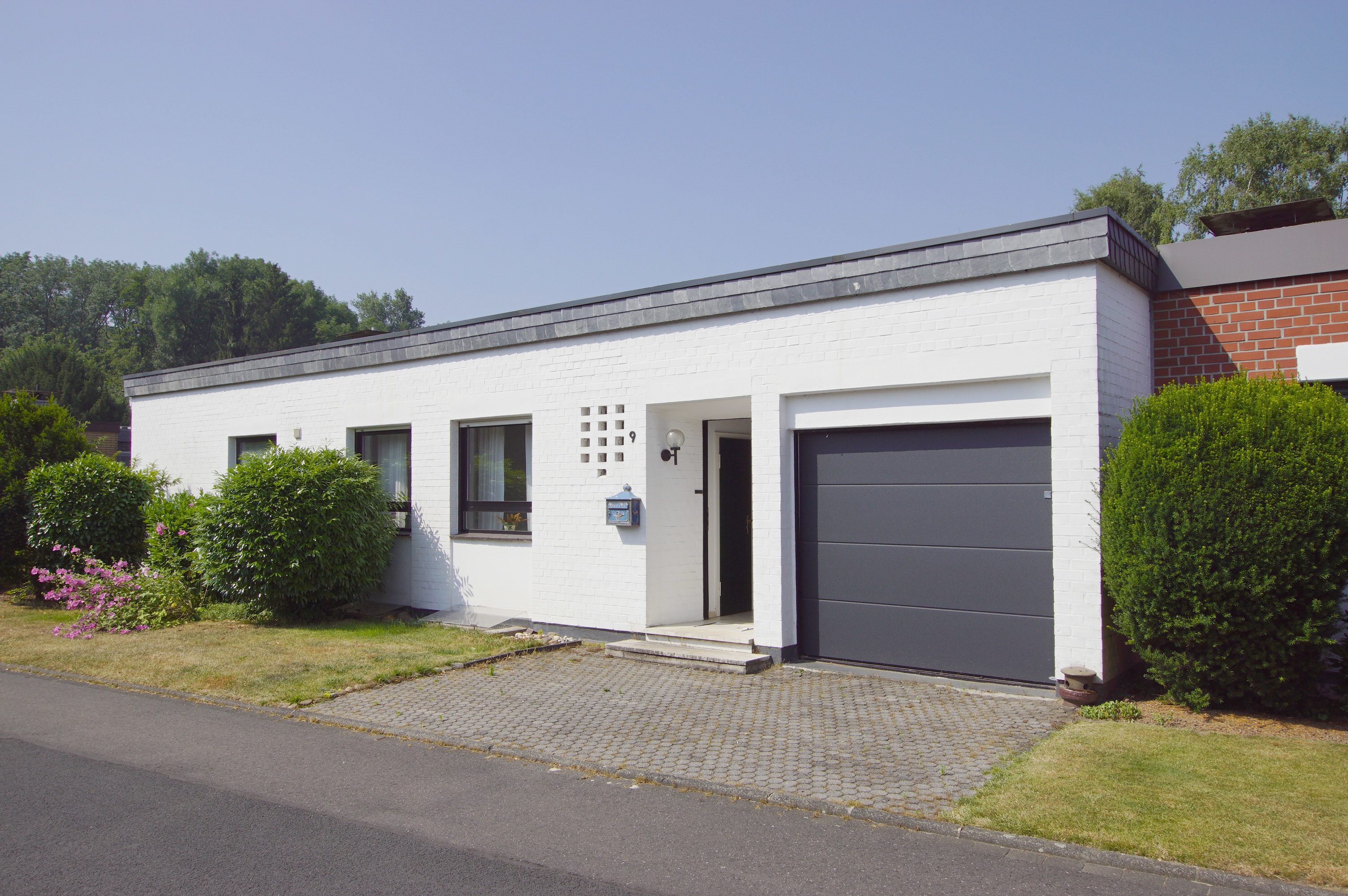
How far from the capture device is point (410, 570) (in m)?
12.8

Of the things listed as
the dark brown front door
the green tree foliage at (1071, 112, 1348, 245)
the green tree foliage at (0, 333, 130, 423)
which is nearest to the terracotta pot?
the dark brown front door

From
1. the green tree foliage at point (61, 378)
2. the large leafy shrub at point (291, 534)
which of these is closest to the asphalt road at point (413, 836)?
the large leafy shrub at point (291, 534)

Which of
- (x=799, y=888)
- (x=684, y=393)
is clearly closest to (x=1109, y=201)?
(x=684, y=393)

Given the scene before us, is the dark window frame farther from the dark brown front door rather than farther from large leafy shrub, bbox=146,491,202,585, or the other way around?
the dark brown front door

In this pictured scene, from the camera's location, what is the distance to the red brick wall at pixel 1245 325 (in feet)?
25.4

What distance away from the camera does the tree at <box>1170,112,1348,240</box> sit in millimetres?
32062

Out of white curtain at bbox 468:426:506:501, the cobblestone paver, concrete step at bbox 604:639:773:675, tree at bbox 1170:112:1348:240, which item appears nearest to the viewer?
the cobblestone paver

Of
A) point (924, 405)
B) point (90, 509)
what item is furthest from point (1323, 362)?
point (90, 509)

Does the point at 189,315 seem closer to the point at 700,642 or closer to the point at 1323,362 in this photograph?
the point at 700,642

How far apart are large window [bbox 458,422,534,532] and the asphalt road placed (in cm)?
538

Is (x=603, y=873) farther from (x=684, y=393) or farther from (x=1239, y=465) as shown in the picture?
(x=684, y=393)

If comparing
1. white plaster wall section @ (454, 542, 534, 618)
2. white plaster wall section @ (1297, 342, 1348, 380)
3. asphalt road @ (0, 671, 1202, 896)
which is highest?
white plaster wall section @ (1297, 342, 1348, 380)

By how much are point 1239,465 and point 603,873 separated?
4.88m

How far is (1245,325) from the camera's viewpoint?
8047mm
